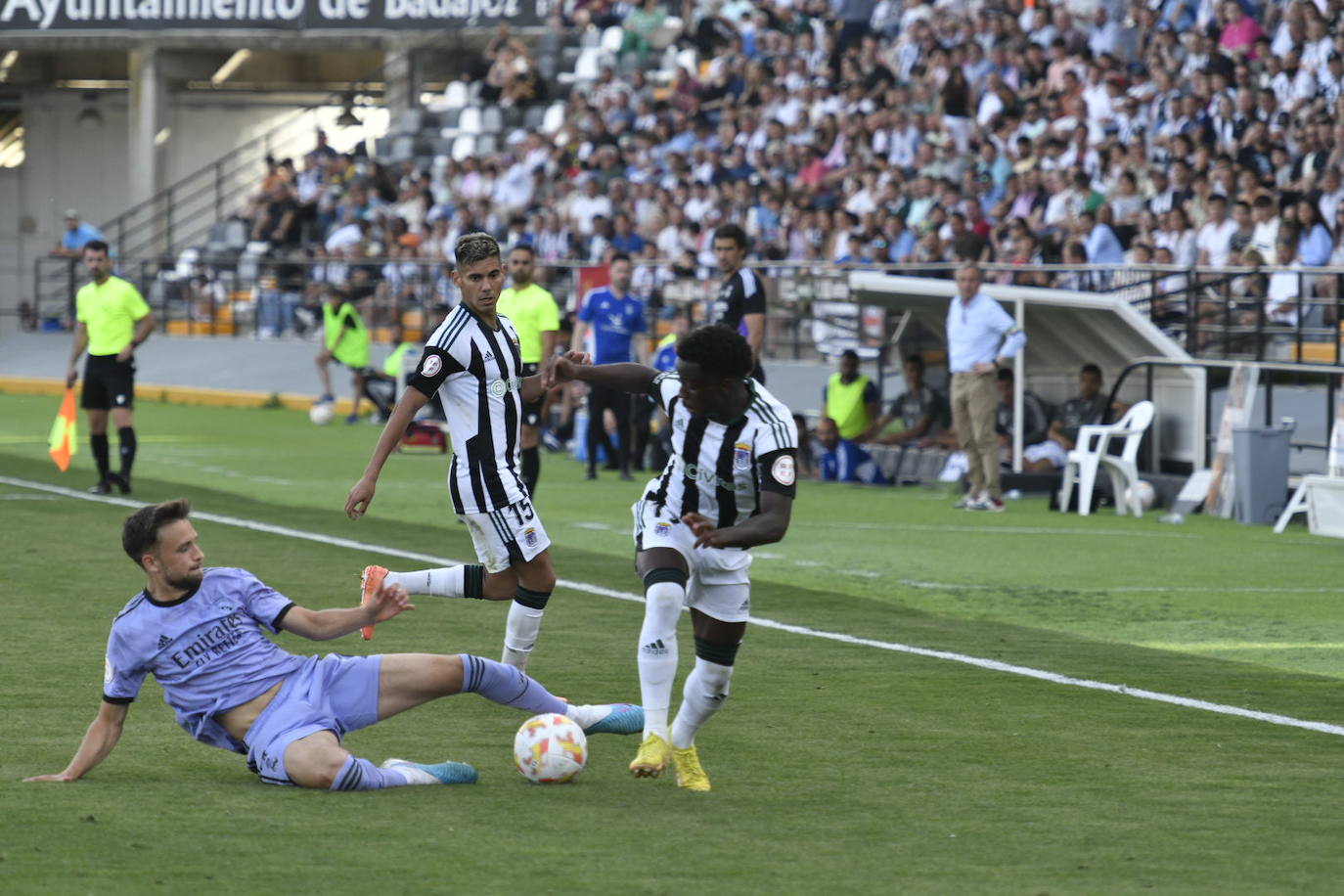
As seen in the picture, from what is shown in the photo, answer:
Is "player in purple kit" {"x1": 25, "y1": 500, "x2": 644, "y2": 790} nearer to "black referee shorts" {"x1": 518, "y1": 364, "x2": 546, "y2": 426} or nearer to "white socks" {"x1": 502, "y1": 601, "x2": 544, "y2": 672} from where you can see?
"white socks" {"x1": 502, "y1": 601, "x2": 544, "y2": 672}

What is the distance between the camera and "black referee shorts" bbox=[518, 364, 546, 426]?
9.70m

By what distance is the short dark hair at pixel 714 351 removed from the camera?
6680 millimetres

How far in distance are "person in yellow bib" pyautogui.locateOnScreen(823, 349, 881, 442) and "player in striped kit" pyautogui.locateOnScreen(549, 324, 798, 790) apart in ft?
44.1

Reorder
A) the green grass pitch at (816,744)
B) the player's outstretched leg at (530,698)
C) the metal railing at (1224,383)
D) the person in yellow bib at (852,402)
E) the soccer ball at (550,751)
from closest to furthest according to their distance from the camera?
the green grass pitch at (816,744) < the soccer ball at (550,751) < the player's outstretched leg at (530,698) < the metal railing at (1224,383) < the person in yellow bib at (852,402)

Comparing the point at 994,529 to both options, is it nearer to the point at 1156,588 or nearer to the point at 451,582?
the point at 1156,588

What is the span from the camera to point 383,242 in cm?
3416

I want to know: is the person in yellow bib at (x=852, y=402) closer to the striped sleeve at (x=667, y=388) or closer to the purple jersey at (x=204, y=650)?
the striped sleeve at (x=667, y=388)

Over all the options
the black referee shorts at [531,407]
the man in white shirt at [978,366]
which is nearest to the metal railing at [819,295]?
the man in white shirt at [978,366]

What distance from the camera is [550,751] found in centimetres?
683

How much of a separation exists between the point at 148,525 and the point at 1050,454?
13.5m

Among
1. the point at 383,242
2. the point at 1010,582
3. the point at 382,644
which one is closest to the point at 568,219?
the point at 383,242

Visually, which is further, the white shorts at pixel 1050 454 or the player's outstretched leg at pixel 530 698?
the white shorts at pixel 1050 454

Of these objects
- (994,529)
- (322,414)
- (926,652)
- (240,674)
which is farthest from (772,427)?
(322,414)

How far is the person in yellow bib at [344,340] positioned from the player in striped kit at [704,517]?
68.3 ft
